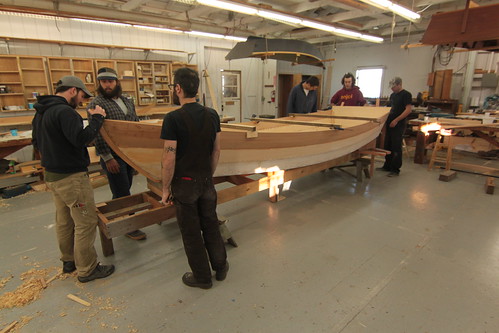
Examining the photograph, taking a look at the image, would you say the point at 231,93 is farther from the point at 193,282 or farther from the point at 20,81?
the point at 193,282

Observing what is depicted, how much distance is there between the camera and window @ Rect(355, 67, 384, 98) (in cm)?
1031

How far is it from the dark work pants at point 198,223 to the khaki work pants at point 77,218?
27.3 inches

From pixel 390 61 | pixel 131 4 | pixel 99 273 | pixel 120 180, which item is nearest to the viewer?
pixel 99 273

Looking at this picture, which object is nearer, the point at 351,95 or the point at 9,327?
the point at 9,327

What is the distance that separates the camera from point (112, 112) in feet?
8.48

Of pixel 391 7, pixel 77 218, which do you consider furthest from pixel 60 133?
pixel 391 7

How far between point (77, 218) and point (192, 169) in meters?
0.97

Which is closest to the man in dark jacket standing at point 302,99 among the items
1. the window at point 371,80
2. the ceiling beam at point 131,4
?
the ceiling beam at point 131,4

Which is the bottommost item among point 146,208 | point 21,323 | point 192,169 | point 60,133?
point 21,323

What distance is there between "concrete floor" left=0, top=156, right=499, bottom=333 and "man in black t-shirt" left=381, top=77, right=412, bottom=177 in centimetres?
133

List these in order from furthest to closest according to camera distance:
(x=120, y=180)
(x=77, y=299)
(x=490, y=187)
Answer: (x=490, y=187)
(x=120, y=180)
(x=77, y=299)

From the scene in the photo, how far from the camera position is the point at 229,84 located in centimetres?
980

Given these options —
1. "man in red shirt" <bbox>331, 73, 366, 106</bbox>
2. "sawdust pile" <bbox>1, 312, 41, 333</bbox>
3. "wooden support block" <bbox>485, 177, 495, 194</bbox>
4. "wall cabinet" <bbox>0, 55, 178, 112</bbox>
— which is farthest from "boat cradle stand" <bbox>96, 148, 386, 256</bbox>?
"wall cabinet" <bbox>0, 55, 178, 112</bbox>

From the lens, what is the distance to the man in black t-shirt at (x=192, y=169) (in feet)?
5.98
